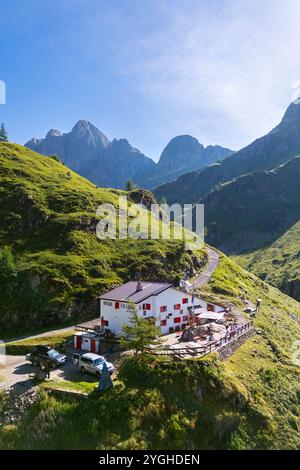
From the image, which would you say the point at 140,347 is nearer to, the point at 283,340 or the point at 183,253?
the point at 283,340

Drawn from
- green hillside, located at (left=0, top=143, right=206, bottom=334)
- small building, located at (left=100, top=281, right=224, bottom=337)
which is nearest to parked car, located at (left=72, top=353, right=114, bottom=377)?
small building, located at (left=100, top=281, right=224, bottom=337)

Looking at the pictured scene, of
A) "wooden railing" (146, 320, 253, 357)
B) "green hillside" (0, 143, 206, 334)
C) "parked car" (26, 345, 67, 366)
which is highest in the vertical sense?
"green hillside" (0, 143, 206, 334)

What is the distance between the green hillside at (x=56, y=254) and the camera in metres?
64.6

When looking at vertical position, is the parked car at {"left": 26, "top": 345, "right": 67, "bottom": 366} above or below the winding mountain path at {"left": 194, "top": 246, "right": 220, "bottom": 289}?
below

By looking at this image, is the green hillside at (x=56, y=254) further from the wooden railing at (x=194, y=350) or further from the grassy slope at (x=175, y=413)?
the grassy slope at (x=175, y=413)

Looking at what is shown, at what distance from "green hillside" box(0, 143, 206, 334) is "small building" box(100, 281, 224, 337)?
443 inches

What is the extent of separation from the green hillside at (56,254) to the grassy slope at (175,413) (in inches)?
1064

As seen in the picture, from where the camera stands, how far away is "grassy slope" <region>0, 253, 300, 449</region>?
113 ft

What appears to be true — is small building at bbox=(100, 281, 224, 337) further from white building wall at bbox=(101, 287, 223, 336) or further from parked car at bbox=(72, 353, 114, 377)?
parked car at bbox=(72, 353, 114, 377)

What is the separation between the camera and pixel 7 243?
263 ft

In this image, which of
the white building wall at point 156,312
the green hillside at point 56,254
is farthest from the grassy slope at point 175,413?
the green hillside at point 56,254

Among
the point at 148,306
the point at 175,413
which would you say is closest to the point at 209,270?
the point at 148,306

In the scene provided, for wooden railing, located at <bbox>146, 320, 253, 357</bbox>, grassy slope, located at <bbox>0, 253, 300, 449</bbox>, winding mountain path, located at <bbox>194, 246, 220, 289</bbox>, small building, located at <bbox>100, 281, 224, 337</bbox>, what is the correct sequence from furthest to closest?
winding mountain path, located at <bbox>194, 246, 220, 289</bbox> < small building, located at <bbox>100, 281, 224, 337</bbox> < wooden railing, located at <bbox>146, 320, 253, 357</bbox> < grassy slope, located at <bbox>0, 253, 300, 449</bbox>

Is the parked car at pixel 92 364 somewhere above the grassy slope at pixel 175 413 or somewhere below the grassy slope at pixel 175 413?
above
